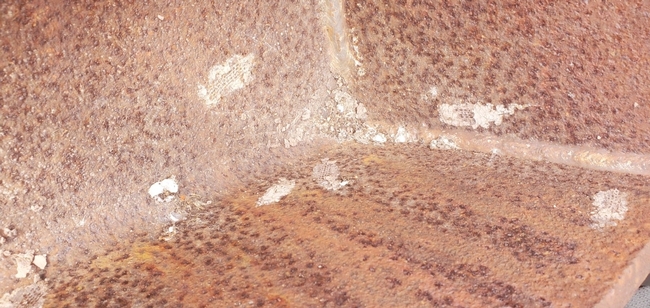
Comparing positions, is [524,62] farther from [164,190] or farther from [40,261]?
A: [40,261]

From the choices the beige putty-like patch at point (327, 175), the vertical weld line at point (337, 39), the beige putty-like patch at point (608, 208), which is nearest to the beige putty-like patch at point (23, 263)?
the beige putty-like patch at point (327, 175)

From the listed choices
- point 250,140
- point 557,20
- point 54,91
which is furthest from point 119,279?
point 557,20

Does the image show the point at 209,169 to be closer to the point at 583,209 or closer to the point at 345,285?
the point at 345,285

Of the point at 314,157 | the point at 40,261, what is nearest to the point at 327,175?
the point at 314,157

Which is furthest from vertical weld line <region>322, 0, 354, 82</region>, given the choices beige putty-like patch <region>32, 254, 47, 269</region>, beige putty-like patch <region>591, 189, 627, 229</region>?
beige putty-like patch <region>32, 254, 47, 269</region>

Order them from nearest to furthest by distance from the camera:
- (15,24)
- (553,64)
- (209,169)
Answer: (15,24)
(553,64)
(209,169)

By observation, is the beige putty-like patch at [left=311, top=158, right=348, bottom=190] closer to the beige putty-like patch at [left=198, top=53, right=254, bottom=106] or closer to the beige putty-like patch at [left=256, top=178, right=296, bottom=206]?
the beige putty-like patch at [left=256, top=178, right=296, bottom=206]
